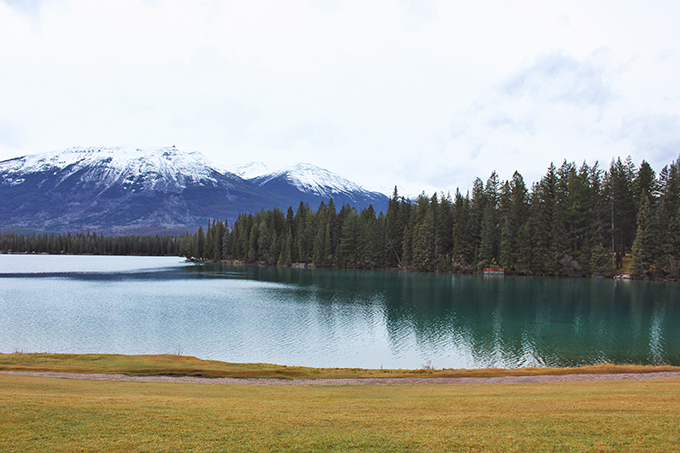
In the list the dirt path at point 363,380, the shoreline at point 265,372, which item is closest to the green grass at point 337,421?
the dirt path at point 363,380

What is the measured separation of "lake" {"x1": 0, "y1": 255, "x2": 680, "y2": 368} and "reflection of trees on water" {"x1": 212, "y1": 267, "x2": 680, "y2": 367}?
15 centimetres

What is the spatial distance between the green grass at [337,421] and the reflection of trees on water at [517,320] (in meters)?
16.0

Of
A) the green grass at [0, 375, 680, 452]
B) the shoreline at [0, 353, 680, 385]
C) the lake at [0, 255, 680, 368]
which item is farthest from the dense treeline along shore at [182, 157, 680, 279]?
the green grass at [0, 375, 680, 452]

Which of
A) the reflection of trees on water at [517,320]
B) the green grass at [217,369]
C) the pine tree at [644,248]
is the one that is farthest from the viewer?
the pine tree at [644,248]

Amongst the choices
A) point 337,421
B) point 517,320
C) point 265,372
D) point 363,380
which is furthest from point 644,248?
point 337,421

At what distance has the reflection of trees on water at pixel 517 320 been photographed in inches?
1325

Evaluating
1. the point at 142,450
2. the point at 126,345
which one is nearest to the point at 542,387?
the point at 142,450

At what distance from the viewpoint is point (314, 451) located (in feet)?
33.6

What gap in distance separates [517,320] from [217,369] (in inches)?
1368

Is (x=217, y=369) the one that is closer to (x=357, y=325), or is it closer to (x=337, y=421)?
(x=337, y=421)

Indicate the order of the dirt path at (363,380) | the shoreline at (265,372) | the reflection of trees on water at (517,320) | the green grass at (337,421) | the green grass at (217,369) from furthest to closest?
the reflection of trees on water at (517,320) → the green grass at (217,369) → the shoreline at (265,372) → the dirt path at (363,380) → the green grass at (337,421)

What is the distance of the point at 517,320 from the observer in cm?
4784

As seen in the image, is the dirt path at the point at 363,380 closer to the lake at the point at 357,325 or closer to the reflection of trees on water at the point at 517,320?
the lake at the point at 357,325

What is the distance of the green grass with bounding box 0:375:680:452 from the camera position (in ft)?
34.6
